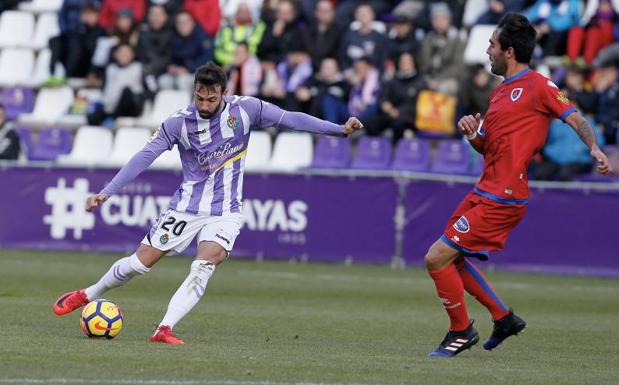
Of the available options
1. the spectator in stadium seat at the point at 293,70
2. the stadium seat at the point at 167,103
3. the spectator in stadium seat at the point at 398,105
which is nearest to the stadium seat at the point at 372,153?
the spectator in stadium seat at the point at 398,105

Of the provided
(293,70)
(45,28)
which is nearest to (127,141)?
(293,70)

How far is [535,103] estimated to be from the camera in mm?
9875

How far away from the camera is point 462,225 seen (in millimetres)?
9898

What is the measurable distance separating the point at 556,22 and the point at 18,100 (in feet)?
32.4

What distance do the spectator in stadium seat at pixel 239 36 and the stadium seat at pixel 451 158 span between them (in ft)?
14.5

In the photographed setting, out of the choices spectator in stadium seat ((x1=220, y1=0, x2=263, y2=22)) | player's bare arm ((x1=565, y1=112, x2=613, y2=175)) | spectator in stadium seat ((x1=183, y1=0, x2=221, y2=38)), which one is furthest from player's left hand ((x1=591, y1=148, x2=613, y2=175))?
spectator in stadium seat ((x1=183, y1=0, x2=221, y2=38))

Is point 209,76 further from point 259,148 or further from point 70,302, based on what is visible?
point 259,148

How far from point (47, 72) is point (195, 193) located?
16521mm

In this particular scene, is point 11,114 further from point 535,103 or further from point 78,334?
point 535,103

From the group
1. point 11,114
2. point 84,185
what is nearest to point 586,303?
point 84,185

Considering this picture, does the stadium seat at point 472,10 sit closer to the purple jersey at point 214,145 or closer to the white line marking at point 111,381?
the purple jersey at point 214,145

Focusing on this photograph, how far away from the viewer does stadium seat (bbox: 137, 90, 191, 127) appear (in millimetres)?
24188

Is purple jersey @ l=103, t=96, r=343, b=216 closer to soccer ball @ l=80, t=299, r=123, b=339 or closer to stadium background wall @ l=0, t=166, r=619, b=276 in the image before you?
soccer ball @ l=80, t=299, r=123, b=339

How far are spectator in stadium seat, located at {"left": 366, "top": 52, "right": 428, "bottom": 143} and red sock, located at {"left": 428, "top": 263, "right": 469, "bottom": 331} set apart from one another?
1271 cm
